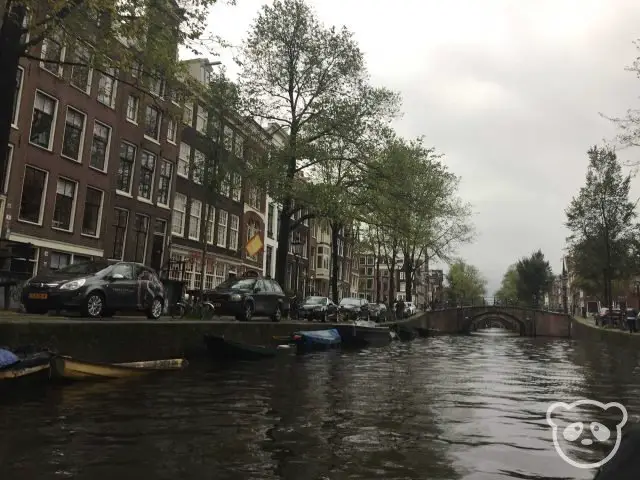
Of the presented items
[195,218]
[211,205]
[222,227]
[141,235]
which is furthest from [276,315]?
[222,227]

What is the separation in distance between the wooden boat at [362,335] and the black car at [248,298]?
17.3ft

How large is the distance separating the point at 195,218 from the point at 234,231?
633 cm

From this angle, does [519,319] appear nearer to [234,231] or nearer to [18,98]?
[234,231]

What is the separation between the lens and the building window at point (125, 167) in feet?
96.3

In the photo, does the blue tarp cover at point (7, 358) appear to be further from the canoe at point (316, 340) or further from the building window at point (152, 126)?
the building window at point (152, 126)

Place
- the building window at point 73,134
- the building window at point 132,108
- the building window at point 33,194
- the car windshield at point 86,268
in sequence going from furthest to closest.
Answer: the building window at point 132,108
the building window at point 73,134
the building window at point 33,194
the car windshield at point 86,268

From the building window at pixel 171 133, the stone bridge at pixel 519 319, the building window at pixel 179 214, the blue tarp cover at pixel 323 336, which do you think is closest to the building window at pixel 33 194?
the building window at pixel 171 133

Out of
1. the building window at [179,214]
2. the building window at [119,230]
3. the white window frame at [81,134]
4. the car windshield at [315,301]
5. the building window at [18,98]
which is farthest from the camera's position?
the building window at [179,214]

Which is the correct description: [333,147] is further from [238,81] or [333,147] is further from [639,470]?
[639,470]

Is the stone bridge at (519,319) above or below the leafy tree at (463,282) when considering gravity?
below

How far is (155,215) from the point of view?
31781 mm

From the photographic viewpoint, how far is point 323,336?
2427 centimetres

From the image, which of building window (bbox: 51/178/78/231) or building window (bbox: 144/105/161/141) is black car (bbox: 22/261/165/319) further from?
building window (bbox: 144/105/161/141)

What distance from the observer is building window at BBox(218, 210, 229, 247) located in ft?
130
